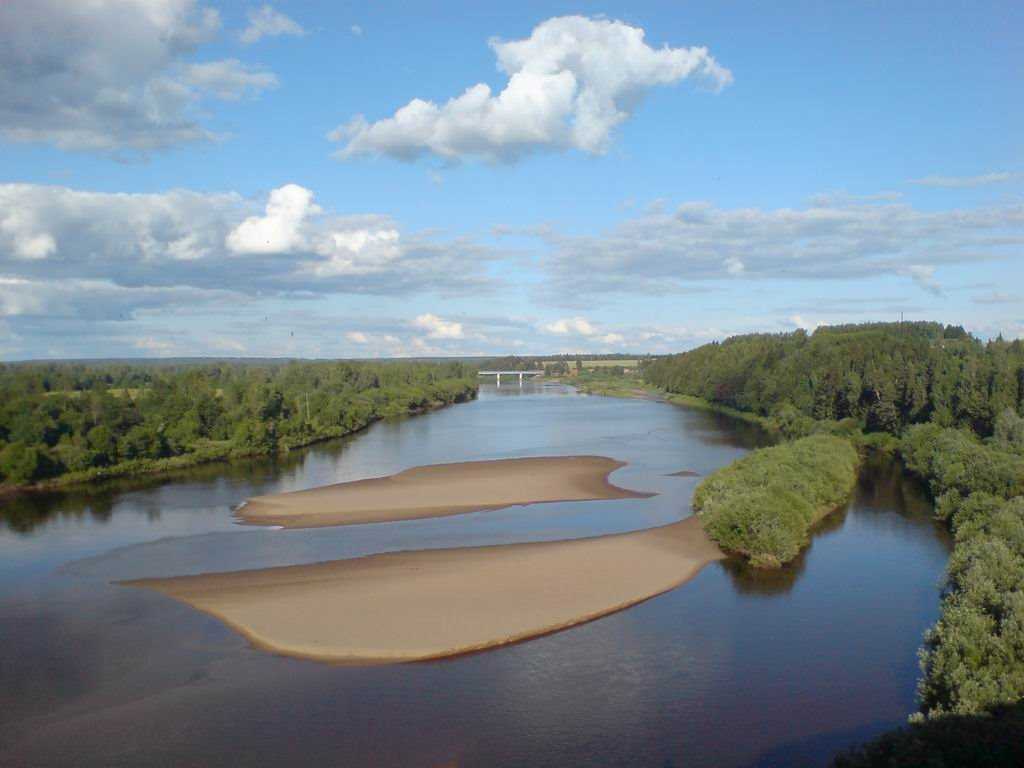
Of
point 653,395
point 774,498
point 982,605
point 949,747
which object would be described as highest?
point 653,395

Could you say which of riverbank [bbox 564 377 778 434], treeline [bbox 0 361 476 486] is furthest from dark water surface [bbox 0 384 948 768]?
riverbank [bbox 564 377 778 434]

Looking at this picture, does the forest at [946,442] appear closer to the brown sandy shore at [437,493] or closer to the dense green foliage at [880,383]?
the dense green foliage at [880,383]

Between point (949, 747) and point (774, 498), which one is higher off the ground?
point (774, 498)

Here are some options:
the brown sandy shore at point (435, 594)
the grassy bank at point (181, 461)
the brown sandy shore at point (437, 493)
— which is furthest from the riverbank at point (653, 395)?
the brown sandy shore at point (435, 594)

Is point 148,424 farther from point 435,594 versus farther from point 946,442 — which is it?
point 946,442

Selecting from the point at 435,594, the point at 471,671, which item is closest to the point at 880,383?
the point at 435,594

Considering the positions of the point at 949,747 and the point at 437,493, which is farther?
the point at 437,493

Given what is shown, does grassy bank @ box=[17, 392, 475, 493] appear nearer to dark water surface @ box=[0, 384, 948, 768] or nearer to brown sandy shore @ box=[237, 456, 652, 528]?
dark water surface @ box=[0, 384, 948, 768]
